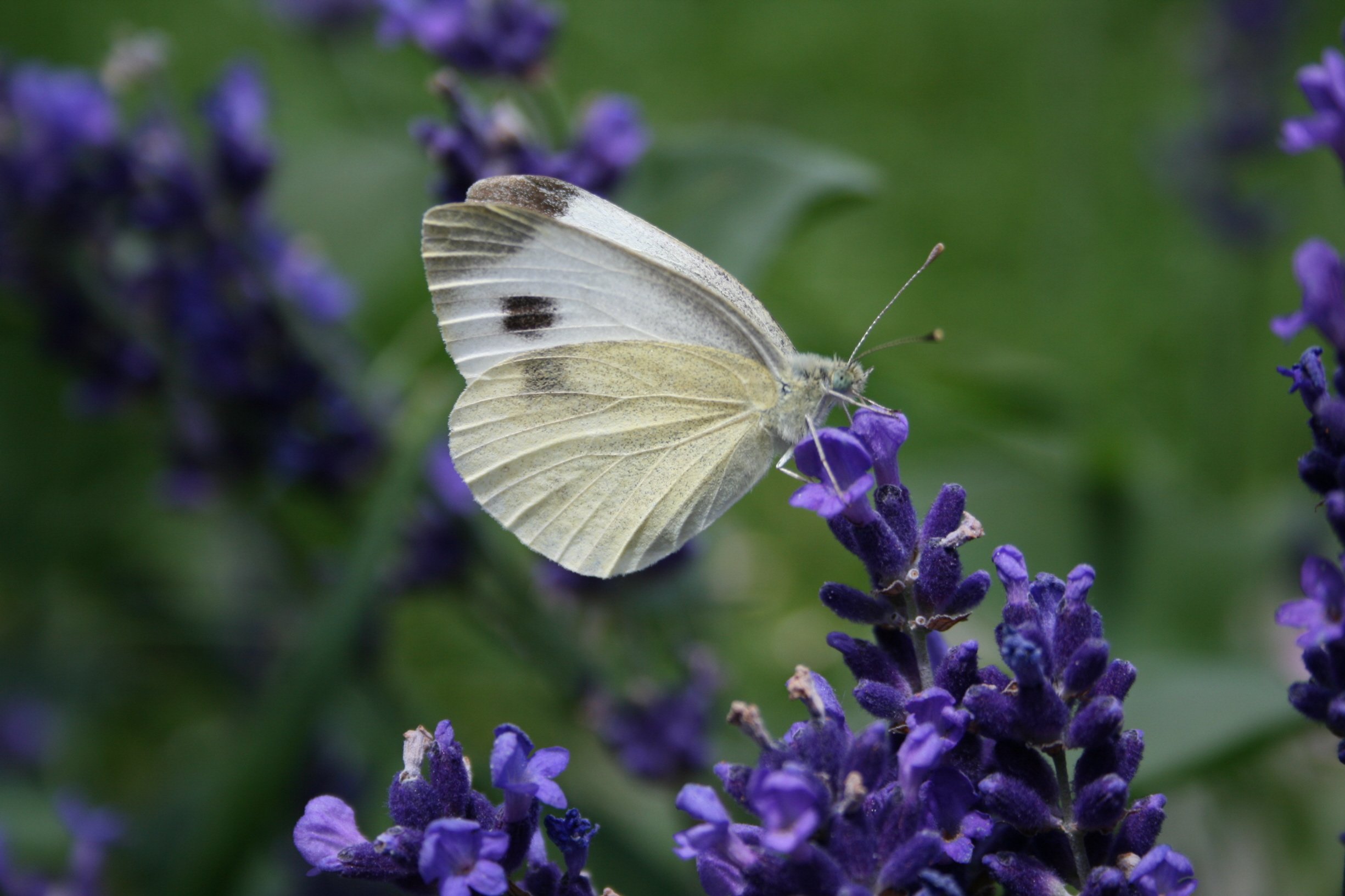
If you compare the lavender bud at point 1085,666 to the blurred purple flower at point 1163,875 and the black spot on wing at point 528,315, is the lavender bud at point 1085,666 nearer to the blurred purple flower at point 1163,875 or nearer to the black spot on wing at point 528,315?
the blurred purple flower at point 1163,875

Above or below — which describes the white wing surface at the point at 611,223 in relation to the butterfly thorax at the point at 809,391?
above

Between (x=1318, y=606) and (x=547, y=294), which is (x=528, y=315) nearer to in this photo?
(x=547, y=294)

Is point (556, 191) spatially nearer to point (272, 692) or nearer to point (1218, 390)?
point (272, 692)

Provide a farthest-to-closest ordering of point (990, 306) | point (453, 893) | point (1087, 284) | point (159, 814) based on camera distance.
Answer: point (990, 306), point (1087, 284), point (159, 814), point (453, 893)

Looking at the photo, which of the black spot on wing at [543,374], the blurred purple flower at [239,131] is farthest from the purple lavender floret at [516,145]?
the blurred purple flower at [239,131]

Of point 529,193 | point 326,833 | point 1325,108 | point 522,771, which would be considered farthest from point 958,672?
point 529,193

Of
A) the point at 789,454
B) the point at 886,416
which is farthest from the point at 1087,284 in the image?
the point at 886,416
